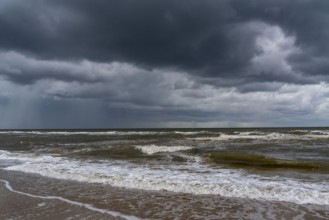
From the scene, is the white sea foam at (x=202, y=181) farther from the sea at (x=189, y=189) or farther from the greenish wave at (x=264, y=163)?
the greenish wave at (x=264, y=163)

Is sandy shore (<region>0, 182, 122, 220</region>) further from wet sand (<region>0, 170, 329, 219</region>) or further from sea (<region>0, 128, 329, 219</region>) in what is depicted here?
sea (<region>0, 128, 329, 219</region>)

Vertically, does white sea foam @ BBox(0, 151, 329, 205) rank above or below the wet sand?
above

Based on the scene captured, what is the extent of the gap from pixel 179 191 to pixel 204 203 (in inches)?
70.3

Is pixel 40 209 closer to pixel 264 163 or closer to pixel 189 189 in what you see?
pixel 189 189

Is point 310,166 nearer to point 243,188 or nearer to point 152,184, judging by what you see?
point 243,188

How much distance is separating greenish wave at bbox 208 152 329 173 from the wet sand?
686 centimetres

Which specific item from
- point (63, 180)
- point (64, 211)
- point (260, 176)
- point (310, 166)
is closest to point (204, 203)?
point (64, 211)

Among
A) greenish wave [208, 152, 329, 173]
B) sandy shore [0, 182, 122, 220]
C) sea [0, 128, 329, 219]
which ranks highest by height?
greenish wave [208, 152, 329, 173]

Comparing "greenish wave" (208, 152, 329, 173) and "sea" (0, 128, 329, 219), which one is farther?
"greenish wave" (208, 152, 329, 173)

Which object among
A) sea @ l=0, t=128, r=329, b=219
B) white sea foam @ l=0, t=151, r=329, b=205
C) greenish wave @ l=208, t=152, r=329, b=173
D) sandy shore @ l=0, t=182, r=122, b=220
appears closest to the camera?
sandy shore @ l=0, t=182, r=122, b=220

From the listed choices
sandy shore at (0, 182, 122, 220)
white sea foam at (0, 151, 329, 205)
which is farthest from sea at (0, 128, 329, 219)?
→ sandy shore at (0, 182, 122, 220)

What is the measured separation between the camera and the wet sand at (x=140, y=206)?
297 inches

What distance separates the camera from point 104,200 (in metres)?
9.14

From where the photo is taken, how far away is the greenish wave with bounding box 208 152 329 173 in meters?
14.8
